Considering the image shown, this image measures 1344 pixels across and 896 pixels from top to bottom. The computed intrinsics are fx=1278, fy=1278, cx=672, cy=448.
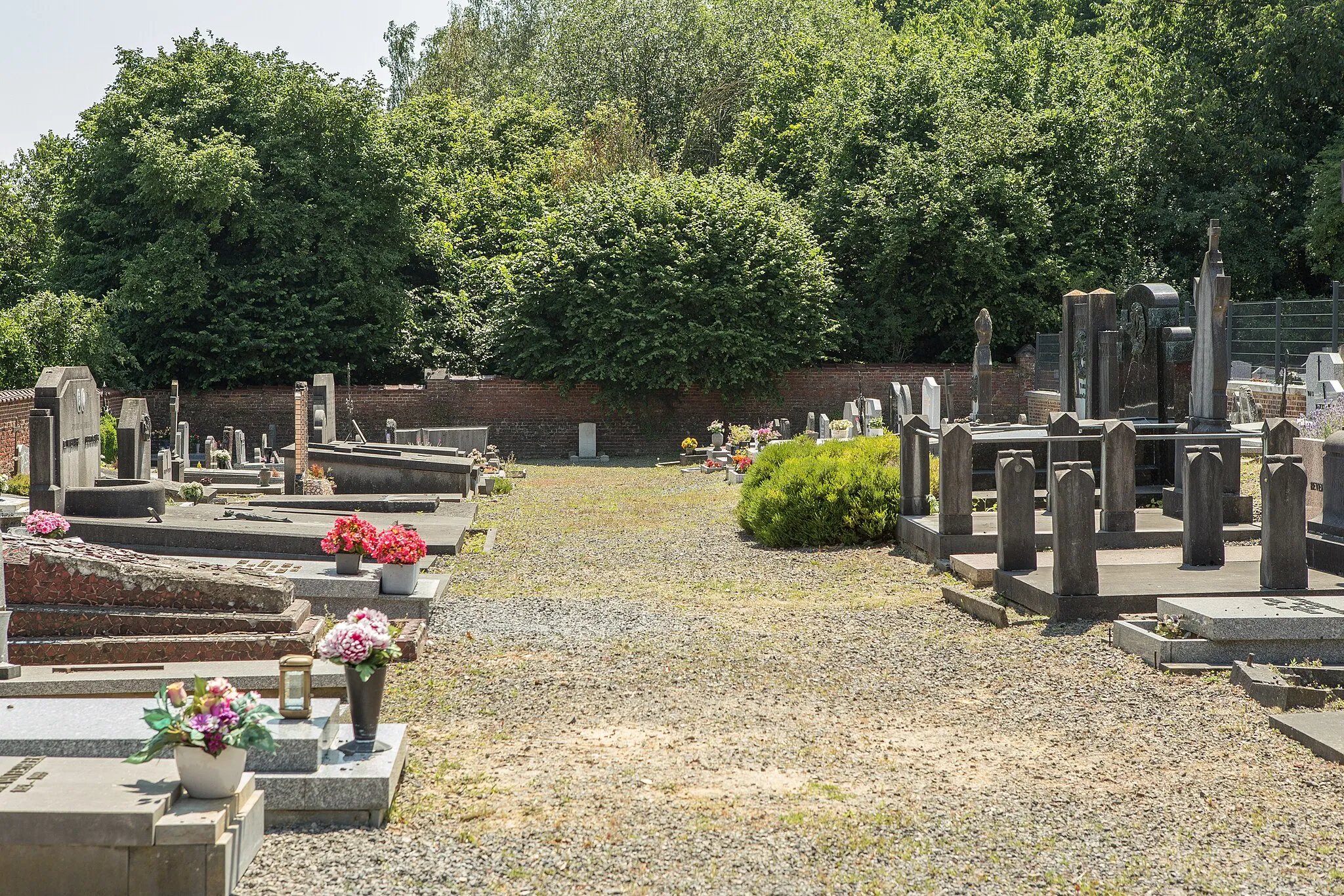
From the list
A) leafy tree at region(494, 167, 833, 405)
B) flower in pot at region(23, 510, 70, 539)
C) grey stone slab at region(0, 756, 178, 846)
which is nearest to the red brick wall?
leafy tree at region(494, 167, 833, 405)

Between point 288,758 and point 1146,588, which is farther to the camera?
point 1146,588

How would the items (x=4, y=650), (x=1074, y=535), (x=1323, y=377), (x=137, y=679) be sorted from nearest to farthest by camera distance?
(x=4, y=650)
(x=137, y=679)
(x=1074, y=535)
(x=1323, y=377)

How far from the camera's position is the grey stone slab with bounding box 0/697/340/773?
210 inches

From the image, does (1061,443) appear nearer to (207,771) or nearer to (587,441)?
(207,771)

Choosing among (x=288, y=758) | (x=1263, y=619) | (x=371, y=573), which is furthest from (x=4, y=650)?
(x=1263, y=619)

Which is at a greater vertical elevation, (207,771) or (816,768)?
(207,771)

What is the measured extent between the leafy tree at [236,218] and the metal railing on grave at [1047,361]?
1532cm

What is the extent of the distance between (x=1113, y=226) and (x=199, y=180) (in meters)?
21.5

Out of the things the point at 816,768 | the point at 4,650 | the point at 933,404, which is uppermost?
the point at 933,404

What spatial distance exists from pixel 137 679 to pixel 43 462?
221 inches

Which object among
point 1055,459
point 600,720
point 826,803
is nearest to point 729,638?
point 600,720

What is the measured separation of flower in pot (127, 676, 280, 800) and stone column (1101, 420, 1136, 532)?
8435mm

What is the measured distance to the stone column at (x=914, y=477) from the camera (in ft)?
43.1

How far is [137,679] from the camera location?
7.02m
